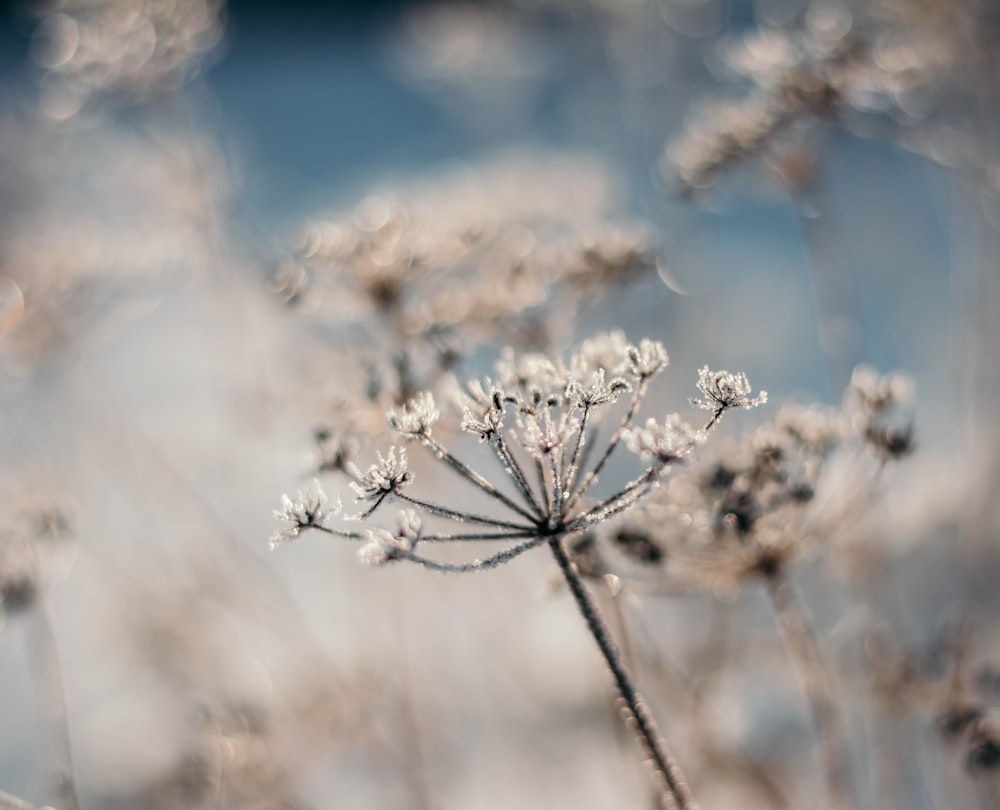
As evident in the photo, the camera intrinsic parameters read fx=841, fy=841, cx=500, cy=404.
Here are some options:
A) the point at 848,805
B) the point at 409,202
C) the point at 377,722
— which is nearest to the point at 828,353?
the point at 848,805

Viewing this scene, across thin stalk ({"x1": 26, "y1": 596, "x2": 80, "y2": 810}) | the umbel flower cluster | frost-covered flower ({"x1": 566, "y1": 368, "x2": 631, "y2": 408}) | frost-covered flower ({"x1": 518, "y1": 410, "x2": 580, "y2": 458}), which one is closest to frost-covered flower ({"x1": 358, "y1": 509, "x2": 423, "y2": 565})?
the umbel flower cluster

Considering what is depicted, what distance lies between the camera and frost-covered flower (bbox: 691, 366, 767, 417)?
8.68 ft

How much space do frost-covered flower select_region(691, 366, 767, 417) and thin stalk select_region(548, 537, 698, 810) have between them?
26.3 inches

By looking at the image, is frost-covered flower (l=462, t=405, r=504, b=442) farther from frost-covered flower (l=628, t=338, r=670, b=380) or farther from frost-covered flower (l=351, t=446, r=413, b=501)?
frost-covered flower (l=628, t=338, r=670, b=380)

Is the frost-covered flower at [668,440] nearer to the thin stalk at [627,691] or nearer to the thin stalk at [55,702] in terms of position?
the thin stalk at [627,691]

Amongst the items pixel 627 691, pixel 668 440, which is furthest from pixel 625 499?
pixel 627 691

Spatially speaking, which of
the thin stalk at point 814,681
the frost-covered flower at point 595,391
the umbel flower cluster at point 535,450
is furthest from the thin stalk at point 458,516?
the thin stalk at point 814,681

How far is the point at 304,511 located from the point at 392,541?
315mm

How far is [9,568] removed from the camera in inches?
190

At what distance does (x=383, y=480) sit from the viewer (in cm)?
278

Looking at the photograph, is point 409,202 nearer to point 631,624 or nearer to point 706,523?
point 631,624

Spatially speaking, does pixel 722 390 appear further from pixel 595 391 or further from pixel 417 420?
pixel 417 420

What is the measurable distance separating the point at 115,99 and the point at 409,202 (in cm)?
303

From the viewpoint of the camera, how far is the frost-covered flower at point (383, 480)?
276 cm
